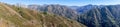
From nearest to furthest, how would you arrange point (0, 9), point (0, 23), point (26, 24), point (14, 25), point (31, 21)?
point (0, 23) → point (14, 25) → point (0, 9) → point (26, 24) → point (31, 21)

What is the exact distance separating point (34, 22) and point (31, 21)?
477 cm

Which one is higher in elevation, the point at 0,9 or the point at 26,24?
the point at 0,9

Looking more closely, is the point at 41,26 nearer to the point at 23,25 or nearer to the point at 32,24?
the point at 32,24

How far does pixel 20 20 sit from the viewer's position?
170 metres

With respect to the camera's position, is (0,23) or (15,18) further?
(15,18)

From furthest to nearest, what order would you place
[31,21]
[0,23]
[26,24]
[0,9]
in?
[31,21]
[26,24]
[0,9]
[0,23]

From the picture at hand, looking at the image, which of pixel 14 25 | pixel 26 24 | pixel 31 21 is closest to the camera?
pixel 14 25

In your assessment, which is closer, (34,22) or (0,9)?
(0,9)

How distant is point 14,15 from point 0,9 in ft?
36.9

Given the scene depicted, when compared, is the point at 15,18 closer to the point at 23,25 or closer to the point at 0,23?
the point at 23,25

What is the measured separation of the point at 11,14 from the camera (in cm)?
16900

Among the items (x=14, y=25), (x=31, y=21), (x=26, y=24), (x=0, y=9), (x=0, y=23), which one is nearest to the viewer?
(x=0, y=23)

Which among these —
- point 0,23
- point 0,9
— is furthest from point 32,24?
point 0,23

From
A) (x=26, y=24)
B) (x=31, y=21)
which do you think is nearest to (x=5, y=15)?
(x=26, y=24)
